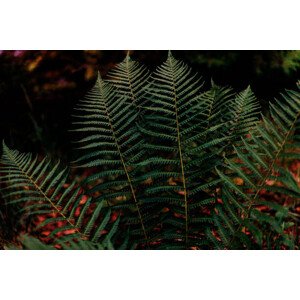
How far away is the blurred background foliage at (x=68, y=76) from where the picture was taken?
237 cm

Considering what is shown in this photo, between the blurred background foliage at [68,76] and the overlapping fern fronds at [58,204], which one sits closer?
the overlapping fern fronds at [58,204]

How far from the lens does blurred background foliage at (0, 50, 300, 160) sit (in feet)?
7.79

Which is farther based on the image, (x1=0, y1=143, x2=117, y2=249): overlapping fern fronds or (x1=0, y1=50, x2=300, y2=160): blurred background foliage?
(x1=0, y1=50, x2=300, y2=160): blurred background foliage

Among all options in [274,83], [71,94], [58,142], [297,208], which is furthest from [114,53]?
[297,208]

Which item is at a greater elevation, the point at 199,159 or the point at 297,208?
the point at 199,159

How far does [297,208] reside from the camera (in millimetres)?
2131

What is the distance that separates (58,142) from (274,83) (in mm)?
1601

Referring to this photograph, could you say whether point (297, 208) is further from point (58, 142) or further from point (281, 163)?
point (58, 142)

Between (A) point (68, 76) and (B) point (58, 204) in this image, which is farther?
(A) point (68, 76)

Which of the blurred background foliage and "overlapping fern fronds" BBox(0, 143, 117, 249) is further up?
the blurred background foliage

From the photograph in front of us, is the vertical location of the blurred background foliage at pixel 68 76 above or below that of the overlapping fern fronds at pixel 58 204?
above

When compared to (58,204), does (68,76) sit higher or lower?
higher

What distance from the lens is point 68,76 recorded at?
2521 millimetres
